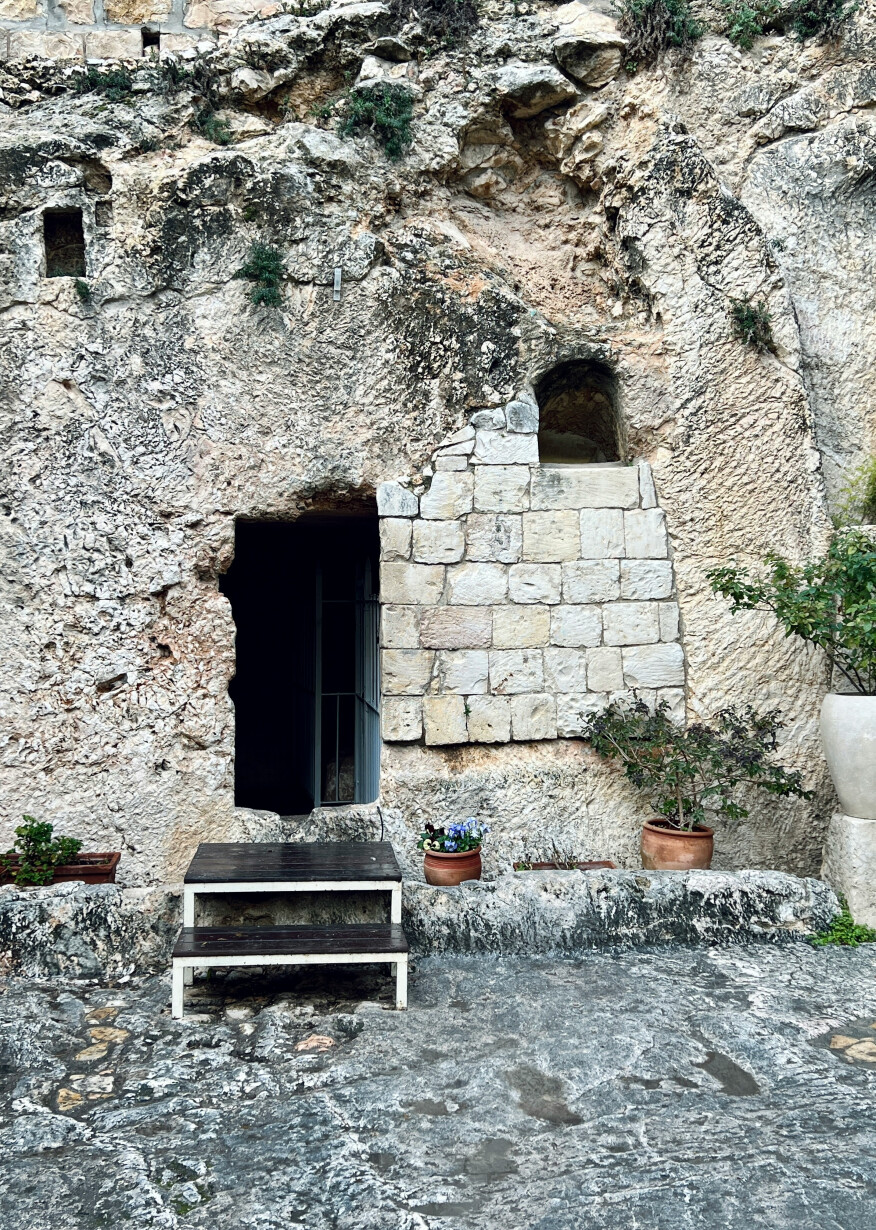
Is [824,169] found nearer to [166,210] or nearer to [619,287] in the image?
[619,287]

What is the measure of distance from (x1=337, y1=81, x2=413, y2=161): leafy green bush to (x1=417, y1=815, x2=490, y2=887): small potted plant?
3.89m

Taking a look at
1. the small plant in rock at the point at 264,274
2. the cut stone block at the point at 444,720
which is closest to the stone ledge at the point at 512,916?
the cut stone block at the point at 444,720

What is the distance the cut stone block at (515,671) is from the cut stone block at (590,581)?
40 cm

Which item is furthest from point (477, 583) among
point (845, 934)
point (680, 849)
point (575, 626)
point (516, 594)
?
point (845, 934)

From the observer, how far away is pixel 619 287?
5.82 meters

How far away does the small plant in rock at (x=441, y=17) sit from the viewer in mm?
5730

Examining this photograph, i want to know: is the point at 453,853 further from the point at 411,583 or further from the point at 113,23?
the point at 113,23

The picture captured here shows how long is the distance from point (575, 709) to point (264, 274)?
299 cm

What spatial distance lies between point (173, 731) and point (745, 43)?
18.0 ft

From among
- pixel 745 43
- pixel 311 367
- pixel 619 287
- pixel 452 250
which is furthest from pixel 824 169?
pixel 311 367

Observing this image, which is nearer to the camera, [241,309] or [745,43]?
[241,309]

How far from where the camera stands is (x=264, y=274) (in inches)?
209

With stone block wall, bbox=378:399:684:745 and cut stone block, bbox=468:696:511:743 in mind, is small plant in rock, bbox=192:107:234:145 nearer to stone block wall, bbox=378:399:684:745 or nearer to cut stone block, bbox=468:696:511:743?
stone block wall, bbox=378:399:684:745

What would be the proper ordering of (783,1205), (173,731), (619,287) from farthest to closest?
1. (619,287)
2. (173,731)
3. (783,1205)
